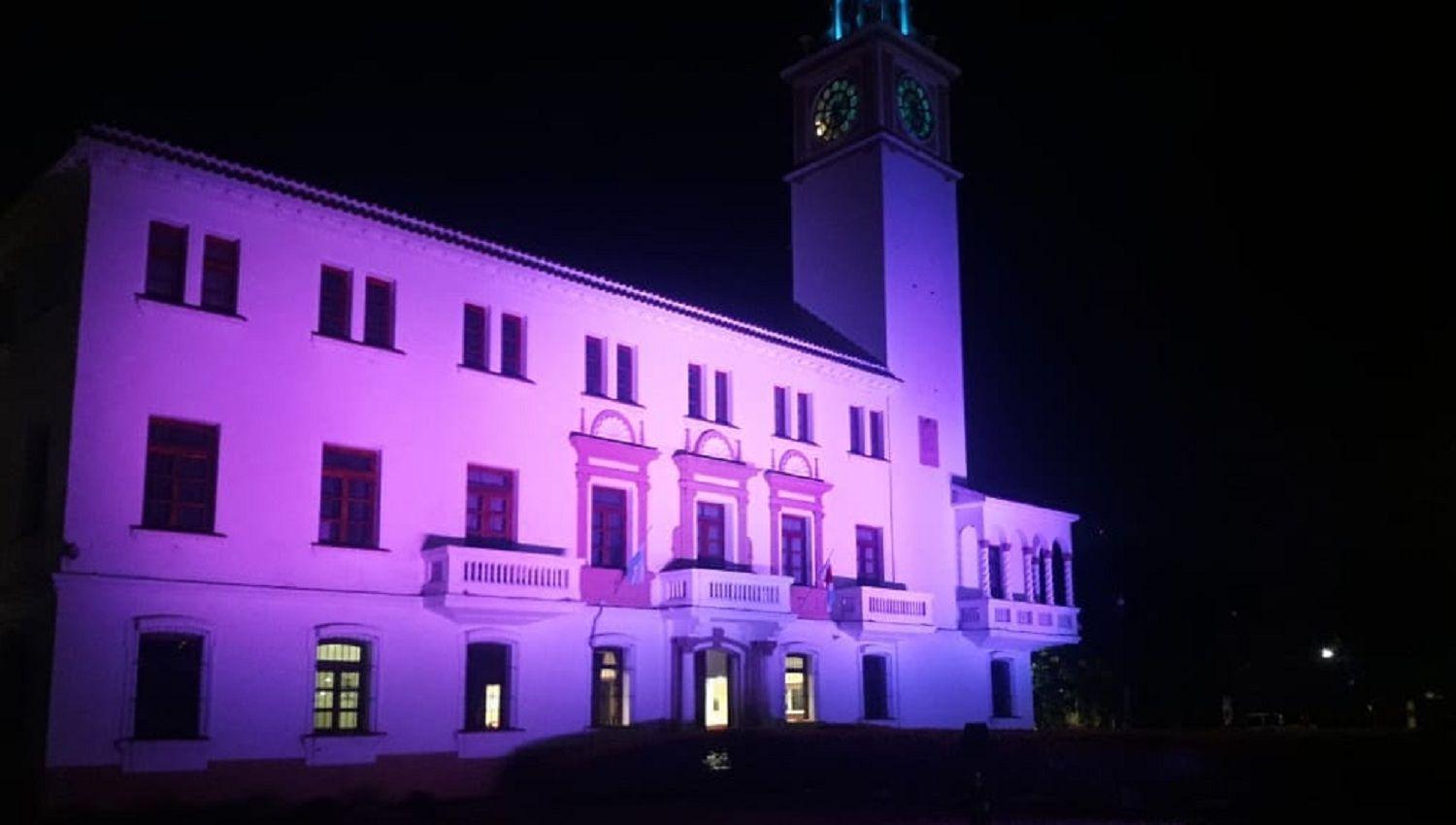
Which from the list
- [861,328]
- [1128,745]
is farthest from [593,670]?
[861,328]

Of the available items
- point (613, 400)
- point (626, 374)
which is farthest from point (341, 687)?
point (626, 374)

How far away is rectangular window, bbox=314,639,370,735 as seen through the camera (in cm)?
2606

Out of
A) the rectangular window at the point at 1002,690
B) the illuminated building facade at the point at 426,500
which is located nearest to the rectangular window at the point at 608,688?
the illuminated building facade at the point at 426,500

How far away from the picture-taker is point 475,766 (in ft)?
91.7

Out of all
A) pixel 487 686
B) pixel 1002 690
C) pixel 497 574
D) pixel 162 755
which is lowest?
pixel 162 755

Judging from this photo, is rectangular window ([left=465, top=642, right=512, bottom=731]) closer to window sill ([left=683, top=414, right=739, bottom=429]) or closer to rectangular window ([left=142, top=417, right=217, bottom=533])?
rectangular window ([left=142, top=417, right=217, bottom=533])

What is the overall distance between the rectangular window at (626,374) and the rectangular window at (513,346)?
3.10 meters

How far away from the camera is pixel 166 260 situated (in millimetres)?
25406

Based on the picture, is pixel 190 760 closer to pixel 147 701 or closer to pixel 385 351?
pixel 147 701

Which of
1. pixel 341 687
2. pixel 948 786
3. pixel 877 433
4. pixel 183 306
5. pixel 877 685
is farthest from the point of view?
pixel 877 433

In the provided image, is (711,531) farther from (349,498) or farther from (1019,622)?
(1019,622)

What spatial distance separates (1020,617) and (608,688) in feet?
59.2

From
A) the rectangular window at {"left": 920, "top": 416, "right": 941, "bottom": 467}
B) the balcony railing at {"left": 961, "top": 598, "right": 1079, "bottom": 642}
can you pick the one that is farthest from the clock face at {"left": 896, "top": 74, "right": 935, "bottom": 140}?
the balcony railing at {"left": 961, "top": 598, "right": 1079, "bottom": 642}

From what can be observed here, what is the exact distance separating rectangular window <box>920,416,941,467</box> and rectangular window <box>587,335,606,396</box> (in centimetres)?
1388
